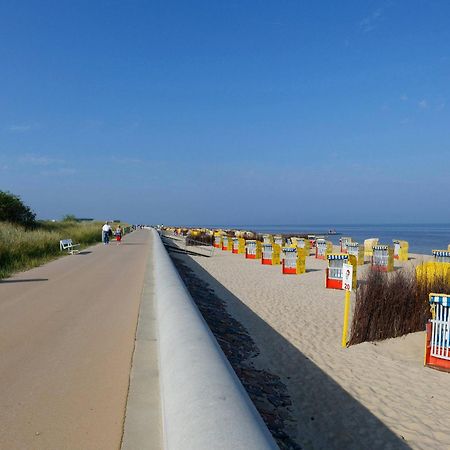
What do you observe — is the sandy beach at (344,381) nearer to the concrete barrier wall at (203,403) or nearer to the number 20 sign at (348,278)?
the number 20 sign at (348,278)

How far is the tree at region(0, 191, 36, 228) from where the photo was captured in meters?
33.8

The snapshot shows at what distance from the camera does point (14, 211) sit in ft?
115

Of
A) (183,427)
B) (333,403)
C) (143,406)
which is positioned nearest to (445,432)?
(333,403)

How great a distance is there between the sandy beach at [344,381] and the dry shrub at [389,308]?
0.85 feet

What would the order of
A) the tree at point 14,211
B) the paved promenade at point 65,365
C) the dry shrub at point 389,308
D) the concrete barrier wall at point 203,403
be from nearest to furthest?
the concrete barrier wall at point 203,403 → the paved promenade at point 65,365 → the dry shrub at point 389,308 → the tree at point 14,211

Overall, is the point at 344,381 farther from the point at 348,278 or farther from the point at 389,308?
the point at 389,308

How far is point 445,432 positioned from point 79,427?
3823mm

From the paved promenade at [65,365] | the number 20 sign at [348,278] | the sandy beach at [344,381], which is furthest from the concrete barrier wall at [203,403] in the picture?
the number 20 sign at [348,278]

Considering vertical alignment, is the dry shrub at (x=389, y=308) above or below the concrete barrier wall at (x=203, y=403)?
below

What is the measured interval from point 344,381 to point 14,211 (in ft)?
112

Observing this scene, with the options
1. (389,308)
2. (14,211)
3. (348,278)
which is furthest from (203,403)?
(14,211)

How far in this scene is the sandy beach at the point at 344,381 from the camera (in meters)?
4.66

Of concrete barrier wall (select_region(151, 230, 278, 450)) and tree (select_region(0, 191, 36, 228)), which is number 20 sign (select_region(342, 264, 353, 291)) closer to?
concrete barrier wall (select_region(151, 230, 278, 450))

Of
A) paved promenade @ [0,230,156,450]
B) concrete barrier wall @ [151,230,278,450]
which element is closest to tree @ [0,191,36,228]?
paved promenade @ [0,230,156,450]
